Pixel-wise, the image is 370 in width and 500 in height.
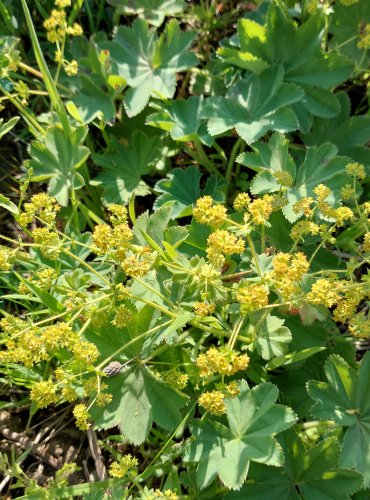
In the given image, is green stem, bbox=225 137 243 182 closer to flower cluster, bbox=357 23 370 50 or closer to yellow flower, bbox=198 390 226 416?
flower cluster, bbox=357 23 370 50

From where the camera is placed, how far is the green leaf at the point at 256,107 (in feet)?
7.06

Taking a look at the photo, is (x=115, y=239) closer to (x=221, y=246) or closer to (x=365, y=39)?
(x=221, y=246)

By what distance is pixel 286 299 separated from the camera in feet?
5.18

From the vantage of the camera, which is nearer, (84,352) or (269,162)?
(84,352)

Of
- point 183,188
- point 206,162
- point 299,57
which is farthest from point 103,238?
point 299,57

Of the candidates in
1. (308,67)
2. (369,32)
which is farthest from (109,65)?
(369,32)

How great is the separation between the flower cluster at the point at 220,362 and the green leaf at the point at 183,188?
854mm

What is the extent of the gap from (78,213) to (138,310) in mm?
720

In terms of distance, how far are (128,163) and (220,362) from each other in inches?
49.6

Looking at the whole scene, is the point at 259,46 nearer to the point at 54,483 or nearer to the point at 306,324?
the point at 306,324

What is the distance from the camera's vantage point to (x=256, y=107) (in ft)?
7.36

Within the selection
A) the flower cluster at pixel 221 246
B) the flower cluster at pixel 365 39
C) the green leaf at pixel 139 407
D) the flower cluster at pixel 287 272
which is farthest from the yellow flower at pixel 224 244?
the flower cluster at pixel 365 39

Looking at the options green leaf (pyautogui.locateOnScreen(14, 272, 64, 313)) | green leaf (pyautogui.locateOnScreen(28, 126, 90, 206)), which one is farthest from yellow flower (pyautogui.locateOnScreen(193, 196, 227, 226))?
green leaf (pyautogui.locateOnScreen(28, 126, 90, 206))

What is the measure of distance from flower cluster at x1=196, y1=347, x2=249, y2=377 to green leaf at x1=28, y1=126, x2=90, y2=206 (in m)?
1.04
